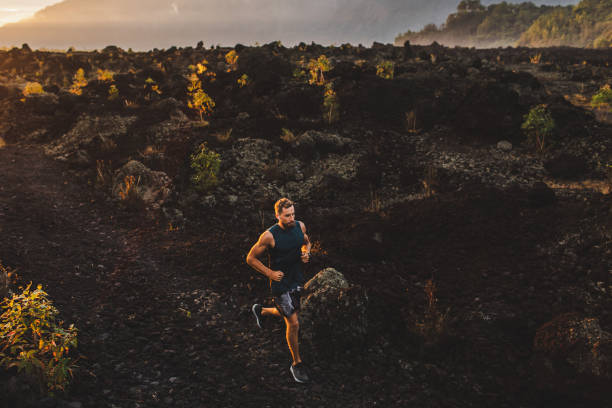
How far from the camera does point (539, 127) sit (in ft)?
34.7

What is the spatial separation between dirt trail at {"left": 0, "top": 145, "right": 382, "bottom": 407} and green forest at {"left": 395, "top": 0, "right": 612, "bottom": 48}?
75670 millimetres

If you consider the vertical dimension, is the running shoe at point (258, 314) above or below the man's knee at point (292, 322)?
below

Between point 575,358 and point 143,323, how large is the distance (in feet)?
19.0

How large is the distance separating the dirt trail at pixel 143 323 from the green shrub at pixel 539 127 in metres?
10.4

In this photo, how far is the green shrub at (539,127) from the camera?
34.2ft

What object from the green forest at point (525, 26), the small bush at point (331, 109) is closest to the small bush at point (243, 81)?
the small bush at point (331, 109)

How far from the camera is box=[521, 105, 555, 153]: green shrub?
410 inches

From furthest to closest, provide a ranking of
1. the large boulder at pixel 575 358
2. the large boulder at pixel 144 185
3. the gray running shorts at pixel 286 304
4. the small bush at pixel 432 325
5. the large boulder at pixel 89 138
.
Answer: the large boulder at pixel 89 138 → the large boulder at pixel 144 185 → the small bush at pixel 432 325 → the gray running shorts at pixel 286 304 → the large boulder at pixel 575 358

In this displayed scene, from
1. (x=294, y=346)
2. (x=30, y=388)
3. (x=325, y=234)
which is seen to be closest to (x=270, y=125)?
(x=325, y=234)

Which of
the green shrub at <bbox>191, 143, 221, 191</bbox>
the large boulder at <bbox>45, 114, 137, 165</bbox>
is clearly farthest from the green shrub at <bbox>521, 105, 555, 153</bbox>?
the large boulder at <bbox>45, 114, 137, 165</bbox>

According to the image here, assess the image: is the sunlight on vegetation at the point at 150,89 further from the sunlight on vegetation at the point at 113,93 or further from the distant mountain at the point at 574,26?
the distant mountain at the point at 574,26

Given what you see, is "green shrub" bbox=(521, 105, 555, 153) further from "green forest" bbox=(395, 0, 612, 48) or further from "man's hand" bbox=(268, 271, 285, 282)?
"green forest" bbox=(395, 0, 612, 48)

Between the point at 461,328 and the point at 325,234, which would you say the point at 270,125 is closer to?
the point at 325,234

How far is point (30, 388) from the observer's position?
3.06 metres
